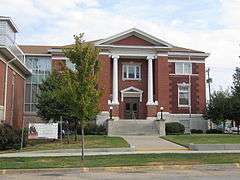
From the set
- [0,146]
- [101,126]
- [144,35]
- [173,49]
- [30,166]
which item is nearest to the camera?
[30,166]

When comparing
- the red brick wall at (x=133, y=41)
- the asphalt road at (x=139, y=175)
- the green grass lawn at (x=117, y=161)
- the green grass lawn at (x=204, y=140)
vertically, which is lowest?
the asphalt road at (x=139, y=175)

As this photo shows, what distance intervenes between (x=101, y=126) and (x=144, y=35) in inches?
462

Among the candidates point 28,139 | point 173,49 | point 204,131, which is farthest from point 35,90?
point 28,139

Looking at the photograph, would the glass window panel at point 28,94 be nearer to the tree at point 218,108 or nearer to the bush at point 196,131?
the bush at point 196,131

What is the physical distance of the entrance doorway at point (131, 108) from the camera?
52438 millimetres

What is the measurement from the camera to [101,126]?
45875 millimetres

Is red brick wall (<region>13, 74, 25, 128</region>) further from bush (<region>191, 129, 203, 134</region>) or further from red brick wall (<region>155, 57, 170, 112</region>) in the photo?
bush (<region>191, 129, 203, 134</region>)

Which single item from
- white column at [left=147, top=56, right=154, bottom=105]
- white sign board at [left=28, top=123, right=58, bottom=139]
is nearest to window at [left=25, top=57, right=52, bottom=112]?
white column at [left=147, top=56, right=154, bottom=105]

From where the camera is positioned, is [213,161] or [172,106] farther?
[172,106]

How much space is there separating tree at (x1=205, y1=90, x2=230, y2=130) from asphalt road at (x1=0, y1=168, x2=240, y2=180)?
105 feet

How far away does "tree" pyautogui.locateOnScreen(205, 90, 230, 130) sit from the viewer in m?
48.7

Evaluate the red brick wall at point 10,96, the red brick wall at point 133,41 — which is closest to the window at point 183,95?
the red brick wall at point 133,41

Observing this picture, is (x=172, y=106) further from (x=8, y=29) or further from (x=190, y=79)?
(x=8, y=29)

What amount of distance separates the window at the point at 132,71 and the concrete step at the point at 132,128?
8038 millimetres
